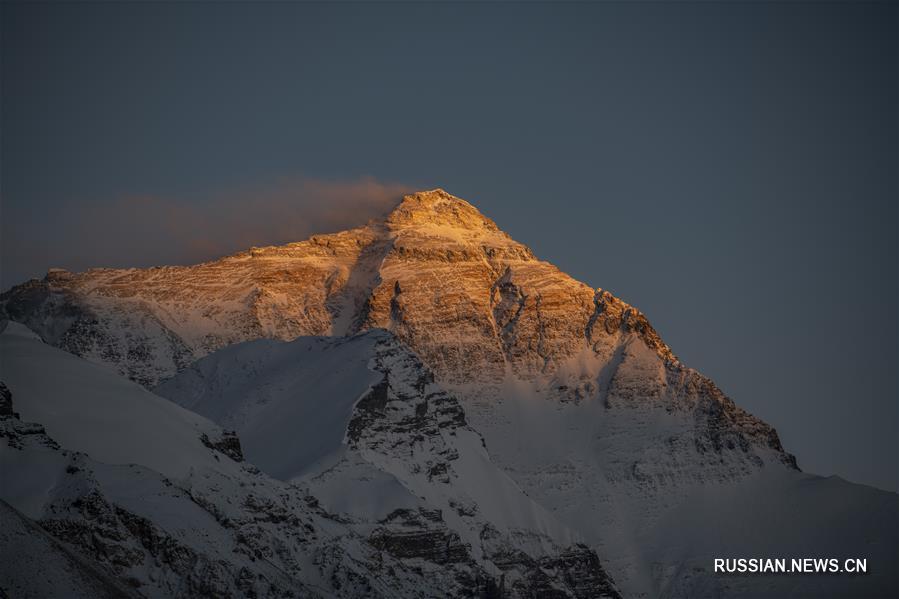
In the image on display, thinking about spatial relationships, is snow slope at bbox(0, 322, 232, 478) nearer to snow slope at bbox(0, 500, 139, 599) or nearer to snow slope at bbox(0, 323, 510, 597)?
snow slope at bbox(0, 323, 510, 597)

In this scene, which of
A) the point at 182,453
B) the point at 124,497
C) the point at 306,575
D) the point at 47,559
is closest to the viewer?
the point at 47,559

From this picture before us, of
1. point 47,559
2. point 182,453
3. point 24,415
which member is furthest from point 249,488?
point 47,559

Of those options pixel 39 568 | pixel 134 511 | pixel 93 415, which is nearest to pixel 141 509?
pixel 134 511

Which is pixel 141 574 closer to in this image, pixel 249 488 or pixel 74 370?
pixel 249 488

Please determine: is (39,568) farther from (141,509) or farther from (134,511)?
(141,509)

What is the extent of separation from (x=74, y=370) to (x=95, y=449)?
1808cm

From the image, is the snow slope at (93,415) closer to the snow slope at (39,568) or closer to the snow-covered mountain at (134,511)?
the snow-covered mountain at (134,511)

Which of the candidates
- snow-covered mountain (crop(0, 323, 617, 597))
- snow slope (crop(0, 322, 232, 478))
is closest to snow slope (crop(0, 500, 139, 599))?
snow-covered mountain (crop(0, 323, 617, 597))

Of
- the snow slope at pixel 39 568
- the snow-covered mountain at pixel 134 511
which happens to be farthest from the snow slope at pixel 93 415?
the snow slope at pixel 39 568

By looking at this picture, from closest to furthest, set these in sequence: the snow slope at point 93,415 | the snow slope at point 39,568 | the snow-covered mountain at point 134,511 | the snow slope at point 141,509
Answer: the snow slope at point 39,568 < the snow-covered mountain at point 134,511 < the snow slope at point 141,509 < the snow slope at point 93,415

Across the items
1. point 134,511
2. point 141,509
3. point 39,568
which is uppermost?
point 141,509

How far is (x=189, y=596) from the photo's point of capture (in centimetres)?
15312

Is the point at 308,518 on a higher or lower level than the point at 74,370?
lower

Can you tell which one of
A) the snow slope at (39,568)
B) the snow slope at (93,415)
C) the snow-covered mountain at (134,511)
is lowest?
the snow slope at (39,568)
